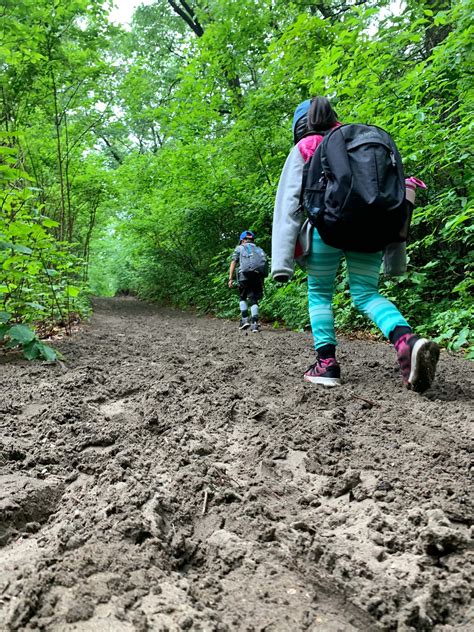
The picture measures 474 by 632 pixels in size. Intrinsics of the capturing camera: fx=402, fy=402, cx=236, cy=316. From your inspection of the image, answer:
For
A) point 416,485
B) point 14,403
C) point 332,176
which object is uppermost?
point 332,176

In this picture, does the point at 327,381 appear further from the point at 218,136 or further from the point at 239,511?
the point at 218,136

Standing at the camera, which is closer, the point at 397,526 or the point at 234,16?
the point at 397,526

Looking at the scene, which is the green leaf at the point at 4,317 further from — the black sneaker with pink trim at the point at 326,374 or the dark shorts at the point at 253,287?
the dark shorts at the point at 253,287

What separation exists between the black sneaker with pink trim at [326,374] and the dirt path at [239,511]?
0.15 metres

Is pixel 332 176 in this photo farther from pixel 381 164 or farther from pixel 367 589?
pixel 367 589

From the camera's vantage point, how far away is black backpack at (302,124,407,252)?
2.31m

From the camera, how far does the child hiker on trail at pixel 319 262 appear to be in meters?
2.63

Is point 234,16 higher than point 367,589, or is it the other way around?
point 234,16

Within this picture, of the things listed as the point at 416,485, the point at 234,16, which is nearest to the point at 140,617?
the point at 416,485

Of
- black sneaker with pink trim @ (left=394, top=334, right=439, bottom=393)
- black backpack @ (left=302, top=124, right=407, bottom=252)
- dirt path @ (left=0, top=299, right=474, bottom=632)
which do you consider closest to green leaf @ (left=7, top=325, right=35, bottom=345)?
dirt path @ (left=0, top=299, right=474, bottom=632)

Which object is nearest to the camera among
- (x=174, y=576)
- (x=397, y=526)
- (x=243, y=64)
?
(x=174, y=576)

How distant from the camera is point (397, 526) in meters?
1.17

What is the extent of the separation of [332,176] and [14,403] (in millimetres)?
2370

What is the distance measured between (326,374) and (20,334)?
2710 millimetres
